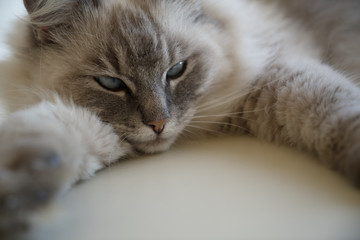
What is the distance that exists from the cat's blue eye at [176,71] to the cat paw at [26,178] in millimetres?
548

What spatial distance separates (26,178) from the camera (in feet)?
2.44

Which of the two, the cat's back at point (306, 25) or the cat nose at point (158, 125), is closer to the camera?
the cat nose at point (158, 125)

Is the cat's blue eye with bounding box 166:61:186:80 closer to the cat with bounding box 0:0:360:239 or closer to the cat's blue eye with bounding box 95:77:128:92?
the cat with bounding box 0:0:360:239

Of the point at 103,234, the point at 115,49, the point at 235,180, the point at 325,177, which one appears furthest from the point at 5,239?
the point at 325,177

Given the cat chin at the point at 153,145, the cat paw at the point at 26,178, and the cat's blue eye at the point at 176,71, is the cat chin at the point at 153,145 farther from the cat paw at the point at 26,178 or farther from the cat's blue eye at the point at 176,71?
the cat paw at the point at 26,178

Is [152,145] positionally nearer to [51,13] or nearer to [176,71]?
[176,71]

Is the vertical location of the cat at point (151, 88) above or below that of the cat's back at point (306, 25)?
below

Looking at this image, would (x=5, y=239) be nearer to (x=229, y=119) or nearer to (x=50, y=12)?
(x=50, y=12)

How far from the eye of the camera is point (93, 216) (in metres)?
0.84

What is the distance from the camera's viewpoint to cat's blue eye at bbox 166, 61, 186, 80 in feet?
4.12

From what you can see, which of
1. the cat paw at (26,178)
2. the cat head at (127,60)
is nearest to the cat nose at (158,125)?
the cat head at (127,60)

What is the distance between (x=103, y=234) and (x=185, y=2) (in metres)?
0.98

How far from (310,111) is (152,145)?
1.83 feet

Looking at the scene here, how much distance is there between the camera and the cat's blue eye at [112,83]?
3.92 ft
